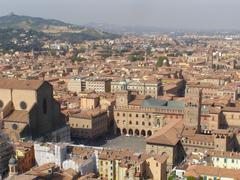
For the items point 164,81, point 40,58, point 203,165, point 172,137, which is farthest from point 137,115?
point 40,58

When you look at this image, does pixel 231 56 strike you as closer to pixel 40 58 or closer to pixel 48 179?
pixel 40 58

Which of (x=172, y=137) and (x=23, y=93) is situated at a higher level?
(x=23, y=93)

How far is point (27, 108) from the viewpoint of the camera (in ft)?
156

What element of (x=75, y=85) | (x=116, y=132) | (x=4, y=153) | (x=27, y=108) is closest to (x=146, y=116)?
(x=116, y=132)

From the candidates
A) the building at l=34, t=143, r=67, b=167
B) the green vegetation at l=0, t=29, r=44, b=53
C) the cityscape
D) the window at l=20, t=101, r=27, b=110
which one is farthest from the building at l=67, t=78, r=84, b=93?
the green vegetation at l=0, t=29, r=44, b=53

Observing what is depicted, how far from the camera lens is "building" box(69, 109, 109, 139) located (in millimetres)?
53250

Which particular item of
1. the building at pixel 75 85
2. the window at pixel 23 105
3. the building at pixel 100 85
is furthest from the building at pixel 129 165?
the building at pixel 75 85

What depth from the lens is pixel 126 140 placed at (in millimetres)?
53719

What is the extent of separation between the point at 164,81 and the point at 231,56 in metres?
72.8

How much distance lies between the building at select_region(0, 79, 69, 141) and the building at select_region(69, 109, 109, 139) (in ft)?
14.6

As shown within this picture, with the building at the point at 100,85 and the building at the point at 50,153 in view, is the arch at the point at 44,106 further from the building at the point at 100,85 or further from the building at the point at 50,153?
the building at the point at 100,85

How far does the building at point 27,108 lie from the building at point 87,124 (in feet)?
14.6

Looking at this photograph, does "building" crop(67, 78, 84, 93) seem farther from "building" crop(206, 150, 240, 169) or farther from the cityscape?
"building" crop(206, 150, 240, 169)

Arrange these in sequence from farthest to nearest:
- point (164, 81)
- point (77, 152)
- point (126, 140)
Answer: point (164, 81)
point (126, 140)
point (77, 152)
